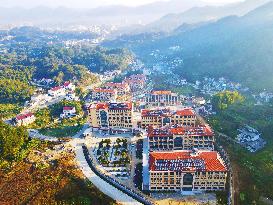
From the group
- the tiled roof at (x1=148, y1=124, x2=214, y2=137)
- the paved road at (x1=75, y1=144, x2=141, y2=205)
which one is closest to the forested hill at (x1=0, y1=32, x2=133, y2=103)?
the paved road at (x1=75, y1=144, x2=141, y2=205)

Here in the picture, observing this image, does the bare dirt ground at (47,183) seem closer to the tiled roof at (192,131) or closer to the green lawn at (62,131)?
the green lawn at (62,131)

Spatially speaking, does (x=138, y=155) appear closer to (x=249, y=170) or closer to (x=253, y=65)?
(x=249, y=170)

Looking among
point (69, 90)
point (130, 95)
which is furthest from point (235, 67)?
point (69, 90)

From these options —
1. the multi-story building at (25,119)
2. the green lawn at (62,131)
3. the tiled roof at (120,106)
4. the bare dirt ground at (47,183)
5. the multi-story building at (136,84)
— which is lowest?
the multi-story building at (136,84)

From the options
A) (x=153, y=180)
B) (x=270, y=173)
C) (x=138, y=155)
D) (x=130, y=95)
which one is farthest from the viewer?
(x=130, y=95)

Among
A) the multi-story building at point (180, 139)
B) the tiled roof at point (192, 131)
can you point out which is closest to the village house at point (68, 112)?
the multi-story building at point (180, 139)

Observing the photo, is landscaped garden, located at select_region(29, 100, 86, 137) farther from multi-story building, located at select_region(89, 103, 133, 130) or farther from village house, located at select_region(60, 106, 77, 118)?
multi-story building, located at select_region(89, 103, 133, 130)
